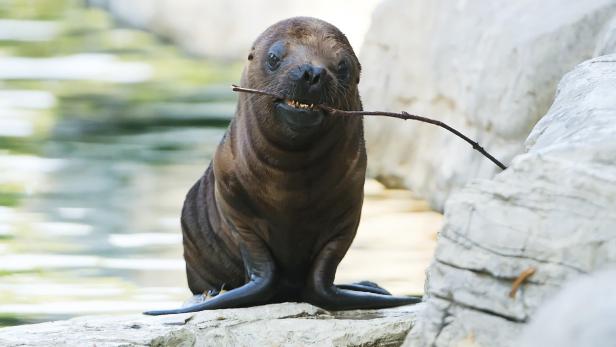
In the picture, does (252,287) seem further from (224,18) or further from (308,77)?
(224,18)

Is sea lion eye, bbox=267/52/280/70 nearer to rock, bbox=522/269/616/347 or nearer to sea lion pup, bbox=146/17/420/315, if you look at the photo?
sea lion pup, bbox=146/17/420/315

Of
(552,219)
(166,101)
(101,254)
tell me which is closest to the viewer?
(552,219)

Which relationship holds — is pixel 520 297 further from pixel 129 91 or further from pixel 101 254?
pixel 129 91

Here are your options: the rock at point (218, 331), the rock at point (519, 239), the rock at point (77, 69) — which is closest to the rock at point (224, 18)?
the rock at point (77, 69)

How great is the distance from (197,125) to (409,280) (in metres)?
5.23

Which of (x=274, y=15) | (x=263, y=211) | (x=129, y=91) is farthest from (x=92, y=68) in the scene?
(x=263, y=211)

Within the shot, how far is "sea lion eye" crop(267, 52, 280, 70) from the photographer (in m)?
5.13

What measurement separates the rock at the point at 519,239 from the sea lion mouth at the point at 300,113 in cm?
145

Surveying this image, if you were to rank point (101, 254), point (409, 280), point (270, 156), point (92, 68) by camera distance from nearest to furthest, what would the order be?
point (270, 156) < point (409, 280) < point (101, 254) < point (92, 68)

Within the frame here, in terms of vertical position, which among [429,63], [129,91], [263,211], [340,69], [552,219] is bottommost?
[552,219]

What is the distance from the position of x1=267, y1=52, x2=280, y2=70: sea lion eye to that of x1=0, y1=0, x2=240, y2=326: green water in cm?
259

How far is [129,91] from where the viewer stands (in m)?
13.8

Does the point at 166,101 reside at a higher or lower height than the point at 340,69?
higher

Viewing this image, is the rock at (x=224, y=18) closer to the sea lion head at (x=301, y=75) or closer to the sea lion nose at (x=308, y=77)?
the sea lion head at (x=301, y=75)
